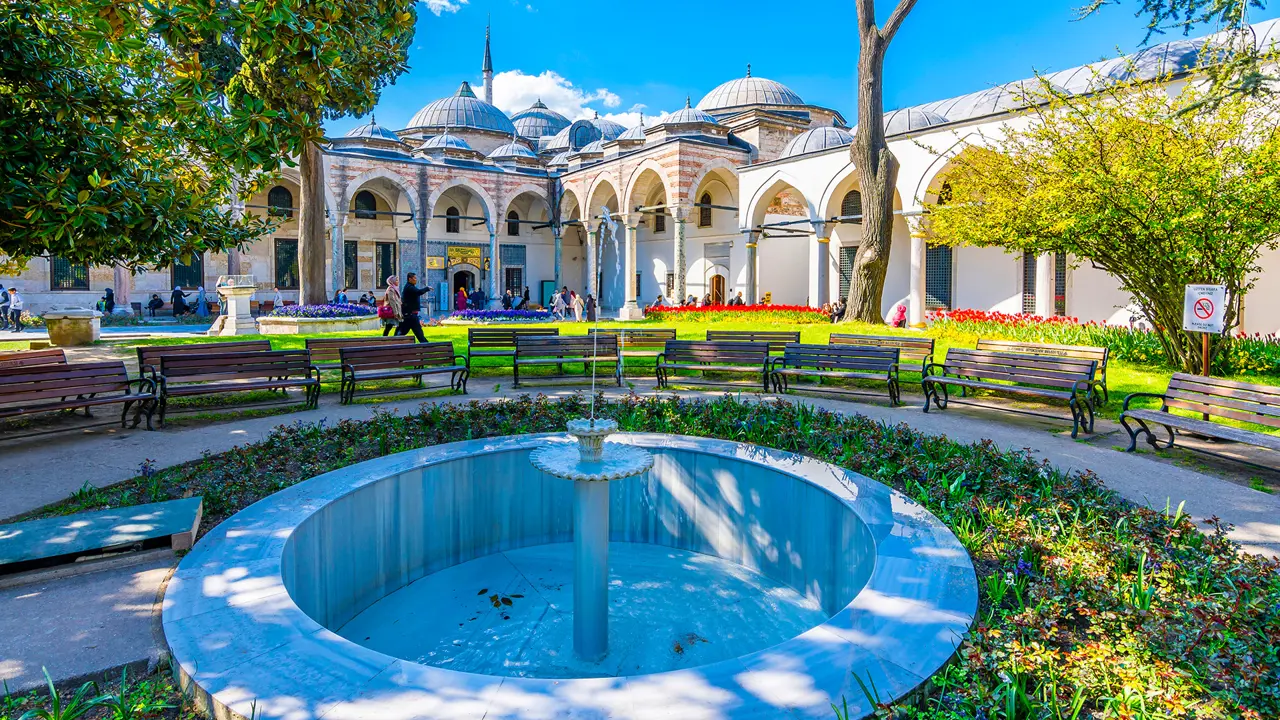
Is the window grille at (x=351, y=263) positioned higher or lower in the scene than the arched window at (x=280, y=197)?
lower

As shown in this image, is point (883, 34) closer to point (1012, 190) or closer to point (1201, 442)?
point (1012, 190)

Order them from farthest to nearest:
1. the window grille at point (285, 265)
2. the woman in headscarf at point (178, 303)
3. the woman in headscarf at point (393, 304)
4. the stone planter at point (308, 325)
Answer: the window grille at point (285, 265) < the woman in headscarf at point (178, 303) < the stone planter at point (308, 325) < the woman in headscarf at point (393, 304)

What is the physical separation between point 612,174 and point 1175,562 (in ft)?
80.7

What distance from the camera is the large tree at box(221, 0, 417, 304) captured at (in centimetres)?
450

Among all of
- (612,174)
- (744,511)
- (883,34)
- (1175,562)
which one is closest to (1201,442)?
(1175,562)

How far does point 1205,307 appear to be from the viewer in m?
6.38

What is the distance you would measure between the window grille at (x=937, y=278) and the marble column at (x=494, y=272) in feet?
53.9

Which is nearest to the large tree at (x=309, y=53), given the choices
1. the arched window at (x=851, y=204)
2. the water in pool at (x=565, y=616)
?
the water in pool at (x=565, y=616)

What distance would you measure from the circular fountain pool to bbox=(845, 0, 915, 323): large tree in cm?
1030

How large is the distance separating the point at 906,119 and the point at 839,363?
50.6ft

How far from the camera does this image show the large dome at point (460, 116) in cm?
3359

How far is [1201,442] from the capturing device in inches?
221

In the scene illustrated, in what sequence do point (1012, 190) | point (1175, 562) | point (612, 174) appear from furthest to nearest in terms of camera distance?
point (612, 174) < point (1012, 190) < point (1175, 562)

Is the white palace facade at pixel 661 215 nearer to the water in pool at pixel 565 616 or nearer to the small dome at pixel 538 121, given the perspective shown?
the small dome at pixel 538 121
